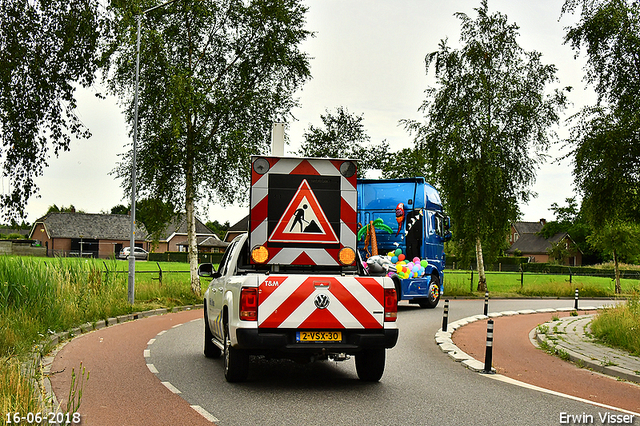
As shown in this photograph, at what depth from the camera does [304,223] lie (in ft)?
30.2

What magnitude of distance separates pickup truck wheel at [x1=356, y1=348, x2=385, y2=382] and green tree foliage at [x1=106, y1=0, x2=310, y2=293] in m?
16.1

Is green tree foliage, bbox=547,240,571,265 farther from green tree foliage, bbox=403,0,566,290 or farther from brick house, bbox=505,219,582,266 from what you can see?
green tree foliage, bbox=403,0,566,290

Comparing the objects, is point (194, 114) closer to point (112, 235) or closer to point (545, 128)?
point (545, 128)

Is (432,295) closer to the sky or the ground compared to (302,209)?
closer to the ground

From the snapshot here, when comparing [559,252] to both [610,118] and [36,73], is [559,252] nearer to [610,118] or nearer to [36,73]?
[610,118]

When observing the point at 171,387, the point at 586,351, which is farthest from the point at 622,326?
the point at 171,387

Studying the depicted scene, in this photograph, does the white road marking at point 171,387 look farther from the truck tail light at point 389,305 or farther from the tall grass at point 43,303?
the truck tail light at point 389,305

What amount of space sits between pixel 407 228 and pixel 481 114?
14.9 metres

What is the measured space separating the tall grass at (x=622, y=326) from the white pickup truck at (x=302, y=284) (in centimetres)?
609

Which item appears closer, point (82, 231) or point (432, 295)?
point (432, 295)

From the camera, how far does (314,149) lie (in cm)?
3459

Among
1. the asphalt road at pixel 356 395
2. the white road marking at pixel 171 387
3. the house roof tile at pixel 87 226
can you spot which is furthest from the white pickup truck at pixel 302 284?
the house roof tile at pixel 87 226

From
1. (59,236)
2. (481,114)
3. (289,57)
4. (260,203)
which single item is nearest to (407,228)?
(289,57)

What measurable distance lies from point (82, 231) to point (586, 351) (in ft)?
A: 321
